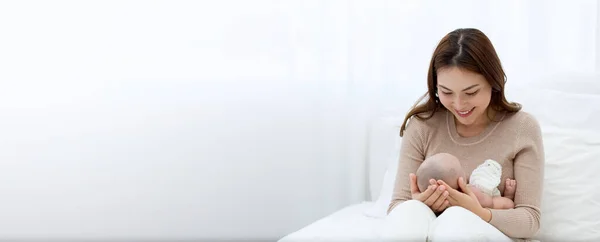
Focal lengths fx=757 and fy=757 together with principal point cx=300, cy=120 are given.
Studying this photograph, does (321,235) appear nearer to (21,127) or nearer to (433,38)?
(433,38)

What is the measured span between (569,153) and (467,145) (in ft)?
1.07

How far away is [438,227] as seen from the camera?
1684mm

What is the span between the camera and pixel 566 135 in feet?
7.08

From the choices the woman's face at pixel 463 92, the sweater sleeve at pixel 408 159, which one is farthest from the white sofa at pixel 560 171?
the woman's face at pixel 463 92

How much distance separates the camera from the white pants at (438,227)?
1.62 meters

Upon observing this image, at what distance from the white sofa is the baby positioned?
19cm

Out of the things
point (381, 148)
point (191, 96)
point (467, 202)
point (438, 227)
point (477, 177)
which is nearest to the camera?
point (438, 227)

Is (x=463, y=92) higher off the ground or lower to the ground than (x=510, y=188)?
higher

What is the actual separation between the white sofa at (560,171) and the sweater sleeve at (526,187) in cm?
17

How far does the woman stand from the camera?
1729 millimetres

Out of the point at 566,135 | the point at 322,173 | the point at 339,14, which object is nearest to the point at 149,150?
the point at 322,173

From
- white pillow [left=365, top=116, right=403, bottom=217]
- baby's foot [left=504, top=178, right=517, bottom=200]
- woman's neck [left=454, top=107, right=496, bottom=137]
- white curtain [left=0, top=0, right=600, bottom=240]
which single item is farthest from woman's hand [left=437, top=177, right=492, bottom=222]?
white curtain [left=0, top=0, right=600, bottom=240]

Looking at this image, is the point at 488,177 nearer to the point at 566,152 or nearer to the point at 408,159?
the point at 408,159

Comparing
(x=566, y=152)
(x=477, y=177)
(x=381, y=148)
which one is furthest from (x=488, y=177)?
(x=381, y=148)
